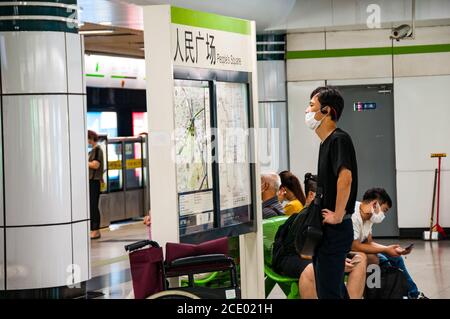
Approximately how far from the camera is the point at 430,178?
1163cm

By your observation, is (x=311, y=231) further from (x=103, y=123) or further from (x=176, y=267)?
(x=103, y=123)

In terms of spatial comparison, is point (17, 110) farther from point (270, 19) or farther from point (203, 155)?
point (270, 19)

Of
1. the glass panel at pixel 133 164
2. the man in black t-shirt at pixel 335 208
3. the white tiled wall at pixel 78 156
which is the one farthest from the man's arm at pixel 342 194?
the glass panel at pixel 133 164

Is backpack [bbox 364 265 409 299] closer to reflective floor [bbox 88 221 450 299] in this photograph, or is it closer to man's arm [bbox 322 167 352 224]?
reflective floor [bbox 88 221 450 299]

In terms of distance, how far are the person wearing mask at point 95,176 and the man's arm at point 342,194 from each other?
8.11 m

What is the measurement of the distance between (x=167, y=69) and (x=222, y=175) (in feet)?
3.22

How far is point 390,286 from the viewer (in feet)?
21.8

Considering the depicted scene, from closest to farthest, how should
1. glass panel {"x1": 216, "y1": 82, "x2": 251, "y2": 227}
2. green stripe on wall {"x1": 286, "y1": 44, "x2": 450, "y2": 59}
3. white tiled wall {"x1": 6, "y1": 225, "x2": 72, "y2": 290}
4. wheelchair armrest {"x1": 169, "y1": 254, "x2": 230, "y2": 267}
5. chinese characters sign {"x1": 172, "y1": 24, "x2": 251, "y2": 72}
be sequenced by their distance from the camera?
1. wheelchair armrest {"x1": 169, "y1": 254, "x2": 230, "y2": 267}
2. chinese characters sign {"x1": 172, "y1": 24, "x2": 251, "y2": 72}
3. glass panel {"x1": 216, "y1": 82, "x2": 251, "y2": 227}
4. white tiled wall {"x1": 6, "y1": 225, "x2": 72, "y2": 290}
5. green stripe on wall {"x1": 286, "y1": 44, "x2": 450, "y2": 59}

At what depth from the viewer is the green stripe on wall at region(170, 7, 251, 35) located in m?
5.45

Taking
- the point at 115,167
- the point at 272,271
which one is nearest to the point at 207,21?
the point at 272,271

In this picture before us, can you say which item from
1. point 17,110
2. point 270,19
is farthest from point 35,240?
point 270,19

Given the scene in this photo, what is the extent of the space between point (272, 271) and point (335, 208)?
1.11 meters

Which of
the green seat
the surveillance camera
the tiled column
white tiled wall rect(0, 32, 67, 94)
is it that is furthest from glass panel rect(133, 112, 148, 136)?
the green seat

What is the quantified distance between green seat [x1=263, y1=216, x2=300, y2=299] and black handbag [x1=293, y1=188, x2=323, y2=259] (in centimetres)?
73
